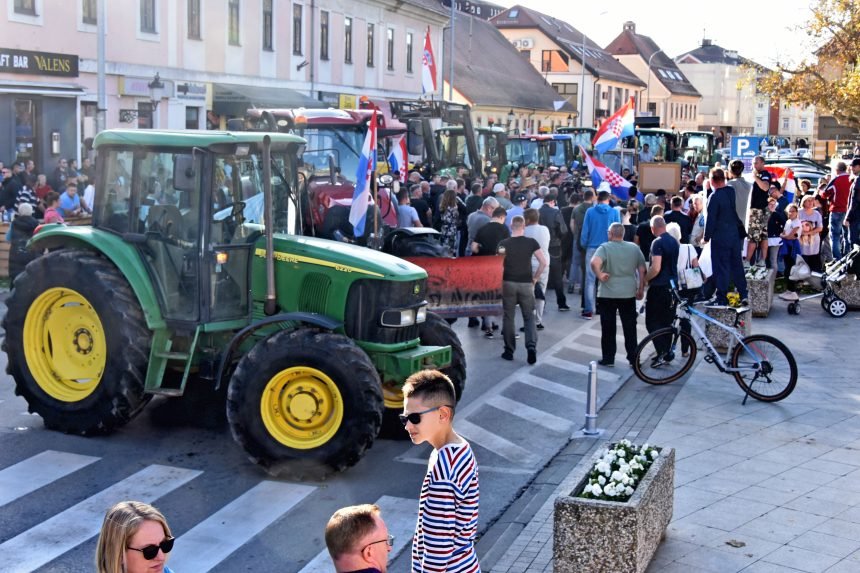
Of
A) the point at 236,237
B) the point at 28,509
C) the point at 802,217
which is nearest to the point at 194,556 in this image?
the point at 28,509

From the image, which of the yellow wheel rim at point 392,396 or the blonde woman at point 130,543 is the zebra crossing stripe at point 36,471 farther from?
the blonde woman at point 130,543

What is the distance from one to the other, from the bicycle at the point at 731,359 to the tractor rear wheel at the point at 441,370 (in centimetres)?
304

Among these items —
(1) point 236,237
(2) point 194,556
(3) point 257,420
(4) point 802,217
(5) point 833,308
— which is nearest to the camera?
(2) point 194,556

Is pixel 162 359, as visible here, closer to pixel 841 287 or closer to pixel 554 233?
pixel 554 233

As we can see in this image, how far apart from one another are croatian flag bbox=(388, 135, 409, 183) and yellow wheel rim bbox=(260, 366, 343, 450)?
12.3 m

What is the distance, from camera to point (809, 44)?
3734 cm

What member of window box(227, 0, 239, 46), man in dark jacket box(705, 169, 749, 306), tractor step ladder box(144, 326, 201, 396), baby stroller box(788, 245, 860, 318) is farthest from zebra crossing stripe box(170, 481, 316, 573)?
window box(227, 0, 239, 46)

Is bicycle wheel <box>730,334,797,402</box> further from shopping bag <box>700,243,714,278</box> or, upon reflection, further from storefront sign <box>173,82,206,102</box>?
storefront sign <box>173,82,206,102</box>

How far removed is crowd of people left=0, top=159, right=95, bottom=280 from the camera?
18469 mm

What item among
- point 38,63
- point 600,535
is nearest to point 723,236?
point 600,535

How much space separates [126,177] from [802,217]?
1336cm

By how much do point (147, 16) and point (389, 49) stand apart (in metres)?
18.5

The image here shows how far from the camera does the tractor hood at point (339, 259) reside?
10.2 m

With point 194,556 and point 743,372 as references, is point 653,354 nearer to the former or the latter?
point 743,372
